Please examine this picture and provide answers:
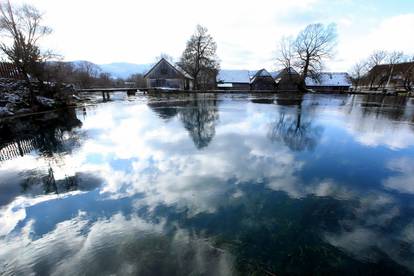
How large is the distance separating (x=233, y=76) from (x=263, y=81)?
24.6 ft

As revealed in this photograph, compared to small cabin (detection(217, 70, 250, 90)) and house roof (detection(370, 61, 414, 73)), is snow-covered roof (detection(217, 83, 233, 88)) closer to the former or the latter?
small cabin (detection(217, 70, 250, 90))

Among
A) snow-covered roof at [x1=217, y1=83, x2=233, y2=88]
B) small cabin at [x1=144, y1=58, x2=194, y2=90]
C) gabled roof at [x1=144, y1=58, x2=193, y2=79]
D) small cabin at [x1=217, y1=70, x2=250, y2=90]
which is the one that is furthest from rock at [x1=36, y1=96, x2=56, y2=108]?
snow-covered roof at [x1=217, y1=83, x2=233, y2=88]

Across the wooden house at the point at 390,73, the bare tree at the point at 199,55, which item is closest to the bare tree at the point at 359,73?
the wooden house at the point at 390,73

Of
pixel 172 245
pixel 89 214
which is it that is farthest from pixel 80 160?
pixel 172 245

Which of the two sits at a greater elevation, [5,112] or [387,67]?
[387,67]

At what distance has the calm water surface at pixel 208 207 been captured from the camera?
3.33 meters

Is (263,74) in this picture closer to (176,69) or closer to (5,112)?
(176,69)

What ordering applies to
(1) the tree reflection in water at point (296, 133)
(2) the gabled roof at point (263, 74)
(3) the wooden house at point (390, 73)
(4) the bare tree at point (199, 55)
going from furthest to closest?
(3) the wooden house at point (390, 73) → (2) the gabled roof at point (263, 74) → (4) the bare tree at point (199, 55) → (1) the tree reflection in water at point (296, 133)

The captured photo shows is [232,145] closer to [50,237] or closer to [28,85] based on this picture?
[50,237]

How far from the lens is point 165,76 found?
4138 centimetres

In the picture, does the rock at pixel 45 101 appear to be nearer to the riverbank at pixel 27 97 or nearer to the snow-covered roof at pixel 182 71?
the riverbank at pixel 27 97

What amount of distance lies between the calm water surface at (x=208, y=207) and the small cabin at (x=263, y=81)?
41.4 m

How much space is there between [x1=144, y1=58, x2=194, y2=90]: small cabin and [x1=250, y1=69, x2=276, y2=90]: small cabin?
16704mm

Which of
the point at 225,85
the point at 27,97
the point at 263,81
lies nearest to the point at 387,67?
the point at 263,81
